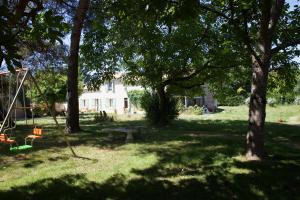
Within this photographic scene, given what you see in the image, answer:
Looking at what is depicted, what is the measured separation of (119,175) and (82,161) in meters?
2.31

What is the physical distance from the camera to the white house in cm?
5250

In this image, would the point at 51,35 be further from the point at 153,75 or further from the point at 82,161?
the point at 153,75

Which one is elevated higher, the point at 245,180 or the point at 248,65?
the point at 248,65

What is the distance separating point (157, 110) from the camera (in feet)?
68.6

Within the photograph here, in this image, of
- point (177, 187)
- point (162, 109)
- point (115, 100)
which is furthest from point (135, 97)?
point (177, 187)

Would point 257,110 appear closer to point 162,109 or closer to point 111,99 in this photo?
point 162,109

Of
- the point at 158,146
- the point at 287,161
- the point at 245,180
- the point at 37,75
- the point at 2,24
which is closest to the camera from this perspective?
the point at 2,24

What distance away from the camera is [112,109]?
5459 centimetres

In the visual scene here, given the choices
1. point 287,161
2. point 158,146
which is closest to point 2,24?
point 287,161

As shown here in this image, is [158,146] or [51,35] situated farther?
[158,146]

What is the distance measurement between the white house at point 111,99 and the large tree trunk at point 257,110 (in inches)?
1555

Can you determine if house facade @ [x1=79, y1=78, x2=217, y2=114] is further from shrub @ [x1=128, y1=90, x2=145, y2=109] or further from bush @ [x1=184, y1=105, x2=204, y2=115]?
bush @ [x1=184, y1=105, x2=204, y2=115]

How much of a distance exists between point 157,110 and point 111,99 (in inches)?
1379

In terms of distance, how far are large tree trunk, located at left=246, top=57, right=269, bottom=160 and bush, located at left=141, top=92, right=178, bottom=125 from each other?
11155mm
